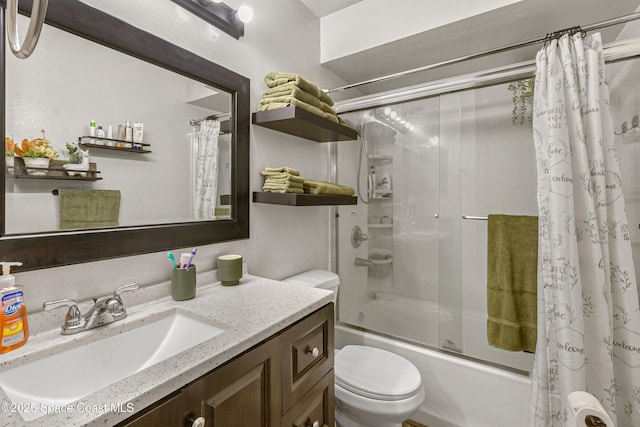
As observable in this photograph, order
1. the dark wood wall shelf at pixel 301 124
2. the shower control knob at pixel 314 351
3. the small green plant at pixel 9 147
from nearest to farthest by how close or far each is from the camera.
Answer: the small green plant at pixel 9 147, the shower control knob at pixel 314 351, the dark wood wall shelf at pixel 301 124

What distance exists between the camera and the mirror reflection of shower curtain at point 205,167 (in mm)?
1239

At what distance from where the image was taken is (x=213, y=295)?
1.13m

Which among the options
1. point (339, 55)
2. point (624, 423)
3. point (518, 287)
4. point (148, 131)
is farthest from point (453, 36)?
point (624, 423)

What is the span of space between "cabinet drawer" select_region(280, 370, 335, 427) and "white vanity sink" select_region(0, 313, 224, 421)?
368 millimetres

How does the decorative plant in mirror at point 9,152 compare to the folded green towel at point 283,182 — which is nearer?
the decorative plant in mirror at point 9,152

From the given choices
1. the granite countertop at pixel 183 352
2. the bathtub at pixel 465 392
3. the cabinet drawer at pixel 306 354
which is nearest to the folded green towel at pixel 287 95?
the granite countertop at pixel 183 352

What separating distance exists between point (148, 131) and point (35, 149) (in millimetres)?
328

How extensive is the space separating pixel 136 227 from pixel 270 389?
697 mm

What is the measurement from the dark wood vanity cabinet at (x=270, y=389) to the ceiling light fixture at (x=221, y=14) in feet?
4.20

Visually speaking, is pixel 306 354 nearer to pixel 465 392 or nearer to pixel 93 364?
pixel 93 364

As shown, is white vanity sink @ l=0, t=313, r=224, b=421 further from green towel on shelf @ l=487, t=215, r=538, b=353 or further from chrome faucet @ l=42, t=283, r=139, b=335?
green towel on shelf @ l=487, t=215, r=538, b=353

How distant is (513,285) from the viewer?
152 cm

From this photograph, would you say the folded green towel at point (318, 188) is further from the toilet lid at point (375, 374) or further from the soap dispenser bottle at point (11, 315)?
the soap dispenser bottle at point (11, 315)

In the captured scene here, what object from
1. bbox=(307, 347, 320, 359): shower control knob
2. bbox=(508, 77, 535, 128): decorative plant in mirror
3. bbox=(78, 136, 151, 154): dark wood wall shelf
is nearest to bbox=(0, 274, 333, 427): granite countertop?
bbox=(307, 347, 320, 359): shower control knob
